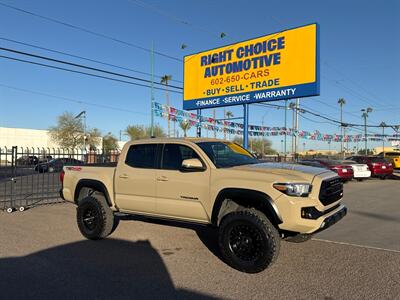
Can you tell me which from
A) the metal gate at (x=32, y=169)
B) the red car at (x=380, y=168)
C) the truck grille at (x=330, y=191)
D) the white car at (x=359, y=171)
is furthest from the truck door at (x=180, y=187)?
the red car at (x=380, y=168)

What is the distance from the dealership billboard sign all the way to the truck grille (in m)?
9.83

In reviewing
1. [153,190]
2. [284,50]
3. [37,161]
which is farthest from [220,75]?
[153,190]

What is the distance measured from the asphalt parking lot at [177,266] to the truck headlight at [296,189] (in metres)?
1.11

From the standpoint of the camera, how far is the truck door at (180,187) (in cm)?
610

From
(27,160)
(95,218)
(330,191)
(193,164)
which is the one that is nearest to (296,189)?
(330,191)

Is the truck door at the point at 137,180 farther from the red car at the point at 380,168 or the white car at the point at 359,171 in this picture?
the red car at the point at 380,168

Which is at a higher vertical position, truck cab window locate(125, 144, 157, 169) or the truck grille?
truck cab window locate(125, 144, 157, 169)

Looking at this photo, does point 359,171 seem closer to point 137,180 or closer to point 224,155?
point 224,155

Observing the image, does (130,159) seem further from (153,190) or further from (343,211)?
(343,211)

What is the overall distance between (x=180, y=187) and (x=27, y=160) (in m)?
7.59

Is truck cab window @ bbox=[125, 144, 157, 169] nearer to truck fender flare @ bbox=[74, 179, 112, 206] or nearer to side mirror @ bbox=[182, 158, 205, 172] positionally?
truck fender flare @ bbox=[74, 179, 112, 206]

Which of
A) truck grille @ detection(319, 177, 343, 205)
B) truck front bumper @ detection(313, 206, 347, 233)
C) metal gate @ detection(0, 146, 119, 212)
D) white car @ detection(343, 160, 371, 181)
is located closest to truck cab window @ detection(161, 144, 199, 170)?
truck grille @ detection(319, 177, 343, 205)

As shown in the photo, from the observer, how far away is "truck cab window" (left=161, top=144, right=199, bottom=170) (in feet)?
21.4

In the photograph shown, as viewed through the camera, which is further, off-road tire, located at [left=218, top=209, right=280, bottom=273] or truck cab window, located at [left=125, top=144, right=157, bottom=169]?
truck cab window, located at [left=125, top=144, right=157, bottom=169]
